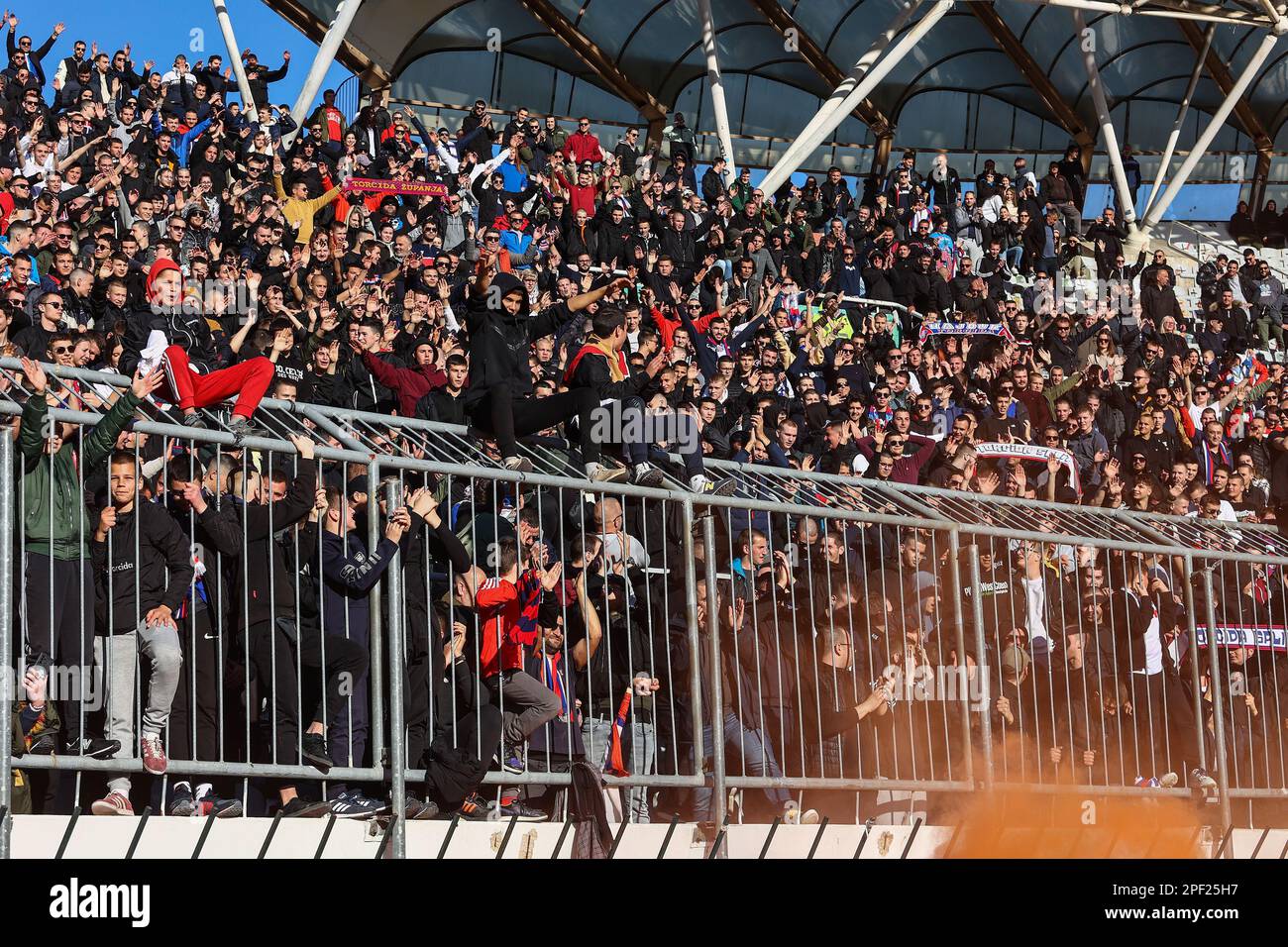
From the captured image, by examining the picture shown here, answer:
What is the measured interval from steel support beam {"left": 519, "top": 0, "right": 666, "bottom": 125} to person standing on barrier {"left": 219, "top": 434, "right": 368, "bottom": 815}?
25.7m

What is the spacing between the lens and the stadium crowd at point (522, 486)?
21.6ft

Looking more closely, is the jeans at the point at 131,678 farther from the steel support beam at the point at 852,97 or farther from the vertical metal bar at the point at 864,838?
the steel support beam at the point at 852,97

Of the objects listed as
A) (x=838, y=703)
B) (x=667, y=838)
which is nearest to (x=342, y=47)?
(x=838, y=703)

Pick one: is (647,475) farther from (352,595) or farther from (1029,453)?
(1029,453)

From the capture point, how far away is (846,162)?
115 feet

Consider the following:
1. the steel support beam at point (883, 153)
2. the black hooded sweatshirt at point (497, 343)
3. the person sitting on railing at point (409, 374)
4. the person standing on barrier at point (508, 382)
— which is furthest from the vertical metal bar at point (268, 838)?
the steel support beam at point (883, 153)

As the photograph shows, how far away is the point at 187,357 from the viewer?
8.38 meters

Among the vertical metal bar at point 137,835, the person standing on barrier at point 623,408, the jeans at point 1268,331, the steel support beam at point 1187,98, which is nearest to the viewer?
the vertical metal bar at point 137,835

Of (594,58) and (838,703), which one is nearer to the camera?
(838,703)

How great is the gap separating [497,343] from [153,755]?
13.9ft

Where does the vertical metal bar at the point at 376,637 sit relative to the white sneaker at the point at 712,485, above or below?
below

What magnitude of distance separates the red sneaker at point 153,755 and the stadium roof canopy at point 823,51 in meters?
→ 24.8

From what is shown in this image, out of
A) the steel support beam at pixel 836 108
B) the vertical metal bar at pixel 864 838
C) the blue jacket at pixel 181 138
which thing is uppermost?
the steel support beam at pixel 836 108

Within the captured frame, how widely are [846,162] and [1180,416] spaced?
19.4m
